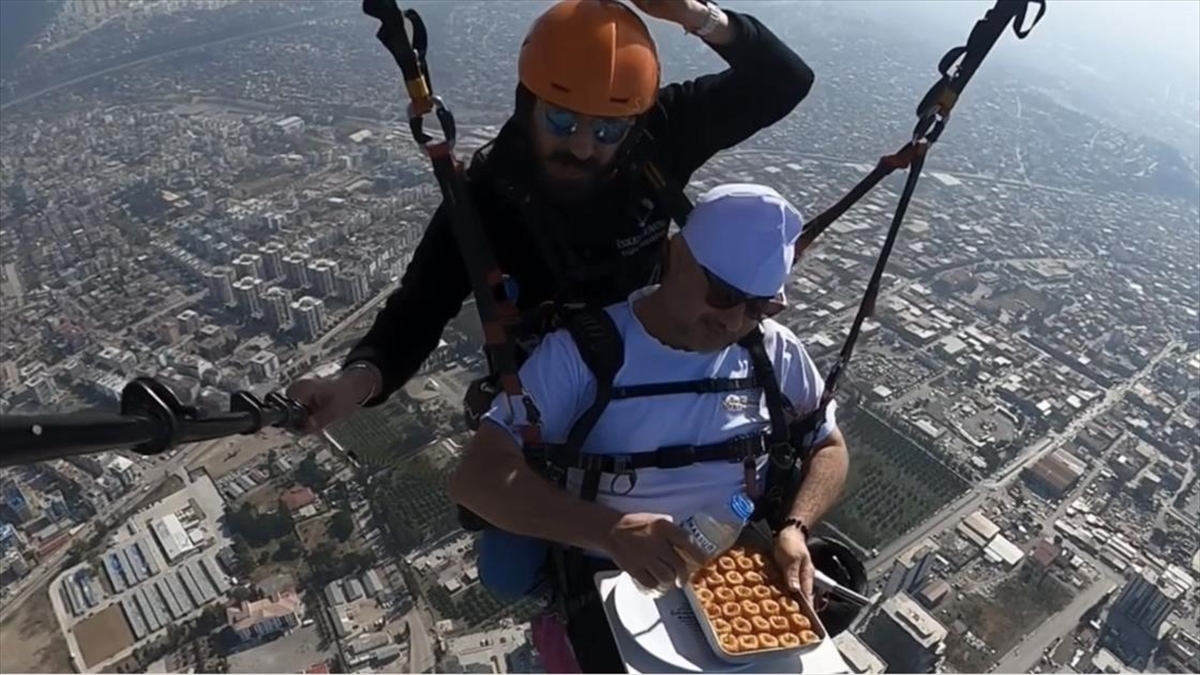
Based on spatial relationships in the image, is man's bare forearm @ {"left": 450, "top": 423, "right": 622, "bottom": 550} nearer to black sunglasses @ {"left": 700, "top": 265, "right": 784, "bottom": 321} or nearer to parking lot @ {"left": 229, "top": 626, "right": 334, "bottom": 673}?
black sunglasses @ {"left": 700, "top": 265, "right": 784, "bottom": 321}

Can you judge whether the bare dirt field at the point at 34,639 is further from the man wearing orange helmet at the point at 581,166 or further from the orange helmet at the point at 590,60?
the orange helmet at the point at 590,60

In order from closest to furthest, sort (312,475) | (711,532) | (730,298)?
(711,532)
(730,298)
(312,475)

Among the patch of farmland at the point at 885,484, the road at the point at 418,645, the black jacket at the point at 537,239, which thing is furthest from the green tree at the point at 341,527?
the black jacket at the point at 537,239

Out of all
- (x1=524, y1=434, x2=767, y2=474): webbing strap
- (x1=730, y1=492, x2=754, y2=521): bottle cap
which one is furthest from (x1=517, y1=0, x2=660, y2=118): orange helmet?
(x1=730, y1=492, x2=754, y2=521): bottle cap

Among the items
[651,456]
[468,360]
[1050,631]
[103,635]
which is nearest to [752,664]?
[651,456]

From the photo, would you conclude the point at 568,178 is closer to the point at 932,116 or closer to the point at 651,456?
the point at 651,456

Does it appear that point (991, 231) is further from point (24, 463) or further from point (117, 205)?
point (24, 463)
